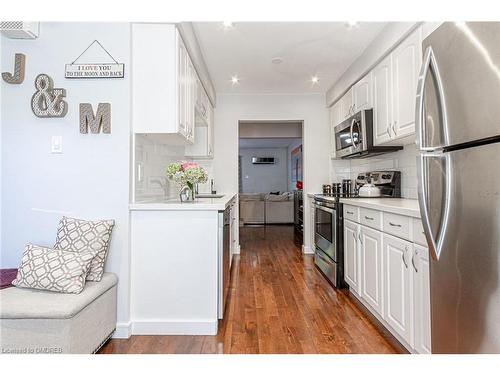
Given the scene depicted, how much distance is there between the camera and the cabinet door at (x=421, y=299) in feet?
5.12

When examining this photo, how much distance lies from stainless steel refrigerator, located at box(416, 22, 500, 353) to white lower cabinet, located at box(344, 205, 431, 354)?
0.27m

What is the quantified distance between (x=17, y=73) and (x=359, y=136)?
3.16 metres

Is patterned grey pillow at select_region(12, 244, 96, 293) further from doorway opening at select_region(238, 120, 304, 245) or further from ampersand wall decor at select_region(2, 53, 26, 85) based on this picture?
doorway opening at select_region(238, 120, 304, 245)

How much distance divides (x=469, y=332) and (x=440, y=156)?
2.25ft

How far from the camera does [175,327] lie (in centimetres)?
207

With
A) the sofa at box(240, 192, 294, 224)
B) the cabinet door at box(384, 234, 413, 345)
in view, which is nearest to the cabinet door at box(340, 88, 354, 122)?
the cabinet door at box(384, 234, 413, 345)

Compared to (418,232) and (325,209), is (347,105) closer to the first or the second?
(325,209)

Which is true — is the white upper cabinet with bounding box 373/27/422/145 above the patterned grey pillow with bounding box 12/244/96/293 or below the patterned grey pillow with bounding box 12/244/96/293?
above

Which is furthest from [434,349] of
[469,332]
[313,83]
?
[313,83]

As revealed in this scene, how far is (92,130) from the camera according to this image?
2.05 meters

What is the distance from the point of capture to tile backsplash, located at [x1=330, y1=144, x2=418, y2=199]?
2934mm

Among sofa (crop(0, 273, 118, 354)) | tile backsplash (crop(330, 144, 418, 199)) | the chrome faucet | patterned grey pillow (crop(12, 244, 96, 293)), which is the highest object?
tile backsplash (crop(330, 144, 418, 199))

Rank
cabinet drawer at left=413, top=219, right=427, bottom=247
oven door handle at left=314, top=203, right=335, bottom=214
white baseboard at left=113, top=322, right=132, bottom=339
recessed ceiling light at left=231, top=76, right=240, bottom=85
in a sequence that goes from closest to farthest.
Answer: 1. cabinet drawer at left=413, top=219, right=427, bottom=247
2. white baseboard at left=113, top=322, right=132, bottom=339
3. oven door handle at left=314, top=203, right=335, bottom=214
4. recessed ceiling light at left=231, top=76, right=240, bottom=85
